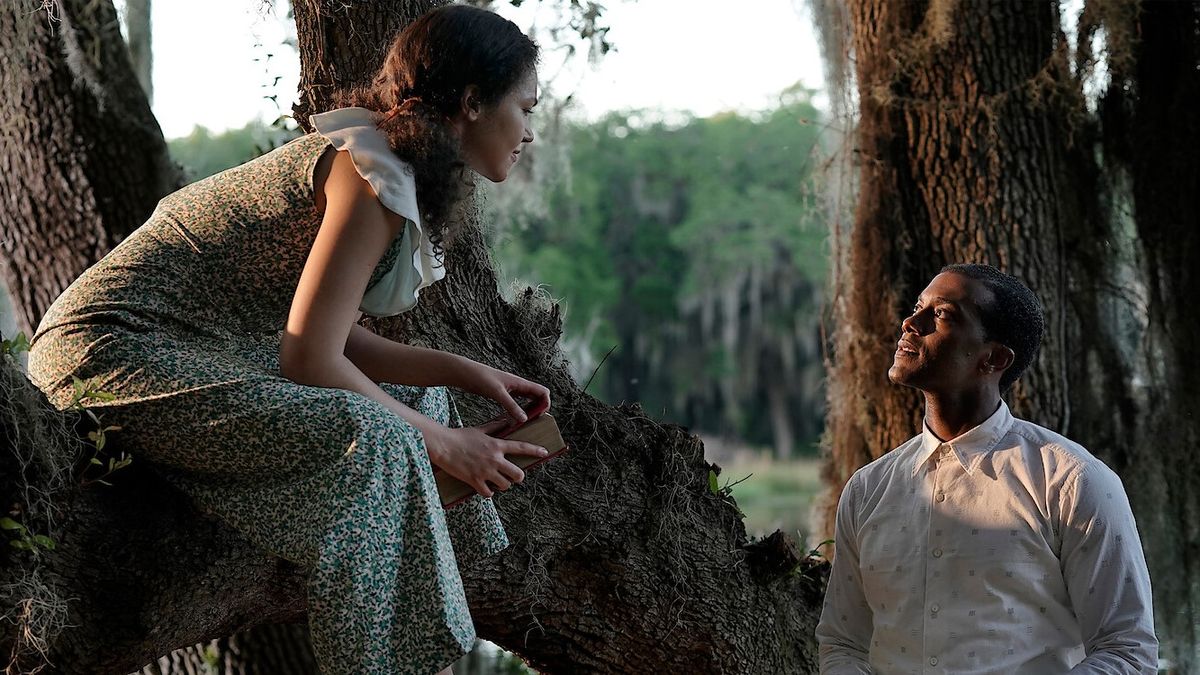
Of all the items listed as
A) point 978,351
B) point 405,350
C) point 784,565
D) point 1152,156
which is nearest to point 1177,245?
point 1152,156

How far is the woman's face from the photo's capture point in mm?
2254

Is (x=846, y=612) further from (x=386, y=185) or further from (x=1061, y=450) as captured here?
(x=386, y=185)

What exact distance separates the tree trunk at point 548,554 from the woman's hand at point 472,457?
58 centimetres

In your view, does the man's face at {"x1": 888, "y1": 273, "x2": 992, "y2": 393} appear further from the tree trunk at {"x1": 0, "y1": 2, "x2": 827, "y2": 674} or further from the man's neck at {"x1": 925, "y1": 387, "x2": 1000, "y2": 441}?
the tree trunk at {"x1": 0, "y1": 2, "x2": 827, "y2": 674}

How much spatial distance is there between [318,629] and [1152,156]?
12.6 feet

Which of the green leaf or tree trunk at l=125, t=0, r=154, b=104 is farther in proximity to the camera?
tree trunk at l=125, t=0, r=154, b=104

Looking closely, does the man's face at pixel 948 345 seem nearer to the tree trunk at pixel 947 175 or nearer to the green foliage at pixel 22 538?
the green foliage at pixel 22 538

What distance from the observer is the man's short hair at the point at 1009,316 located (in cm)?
242

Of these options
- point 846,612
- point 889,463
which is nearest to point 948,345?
point 889,463

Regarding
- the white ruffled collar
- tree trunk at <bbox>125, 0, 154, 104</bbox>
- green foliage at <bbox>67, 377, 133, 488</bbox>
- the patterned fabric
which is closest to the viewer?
the patterned fabric

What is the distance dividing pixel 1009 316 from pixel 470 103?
1059 mm

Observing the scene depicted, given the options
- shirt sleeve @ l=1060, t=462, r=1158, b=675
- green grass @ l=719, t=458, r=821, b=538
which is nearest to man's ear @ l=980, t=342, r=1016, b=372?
shirt sleeve @ l=1060, t=462, r=1158, b=675

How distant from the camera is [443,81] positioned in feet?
7.30

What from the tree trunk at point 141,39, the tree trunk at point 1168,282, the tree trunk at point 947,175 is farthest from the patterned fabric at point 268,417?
the tree trunk at point 141,39
